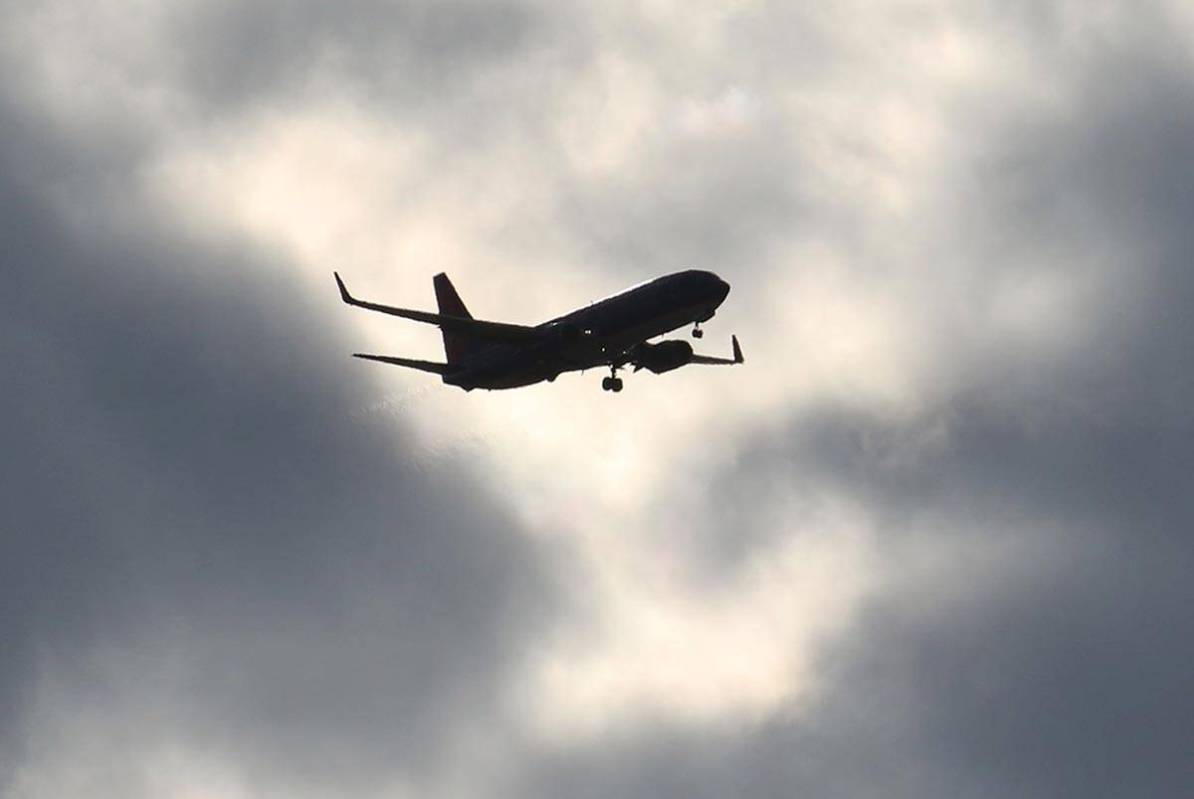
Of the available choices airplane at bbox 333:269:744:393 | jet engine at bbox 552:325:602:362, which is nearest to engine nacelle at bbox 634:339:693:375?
airplane at bbox 333:269:744:393

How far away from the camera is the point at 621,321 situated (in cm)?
13188

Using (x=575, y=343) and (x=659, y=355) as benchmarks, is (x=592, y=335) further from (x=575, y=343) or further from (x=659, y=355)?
(x=659, y=355)

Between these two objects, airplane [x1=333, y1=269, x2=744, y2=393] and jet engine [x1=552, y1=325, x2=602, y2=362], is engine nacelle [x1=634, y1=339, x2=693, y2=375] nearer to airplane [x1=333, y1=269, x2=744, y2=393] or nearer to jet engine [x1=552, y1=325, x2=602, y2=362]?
airplane [x1=333, y1=269, x2=744, y2=393]

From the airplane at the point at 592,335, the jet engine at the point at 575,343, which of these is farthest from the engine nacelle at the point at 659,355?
the jet engine at the point at 575,343

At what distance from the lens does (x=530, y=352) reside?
136375 mm

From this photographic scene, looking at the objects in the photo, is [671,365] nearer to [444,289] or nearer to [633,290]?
[633,290]

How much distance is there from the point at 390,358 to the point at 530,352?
35.7ft

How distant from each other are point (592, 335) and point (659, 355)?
31.2ft

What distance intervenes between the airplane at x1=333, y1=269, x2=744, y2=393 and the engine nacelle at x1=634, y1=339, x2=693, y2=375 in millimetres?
80

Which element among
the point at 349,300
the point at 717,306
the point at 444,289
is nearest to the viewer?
the point at 349,300

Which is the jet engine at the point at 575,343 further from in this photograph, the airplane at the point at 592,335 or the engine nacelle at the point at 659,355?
the engine nacelle at the point at 659,355

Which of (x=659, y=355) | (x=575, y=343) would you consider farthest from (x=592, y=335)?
(x=659, y=355)

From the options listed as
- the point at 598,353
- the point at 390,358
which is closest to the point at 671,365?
the point at 598,353

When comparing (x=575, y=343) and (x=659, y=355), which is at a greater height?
(x=659, y=355)
